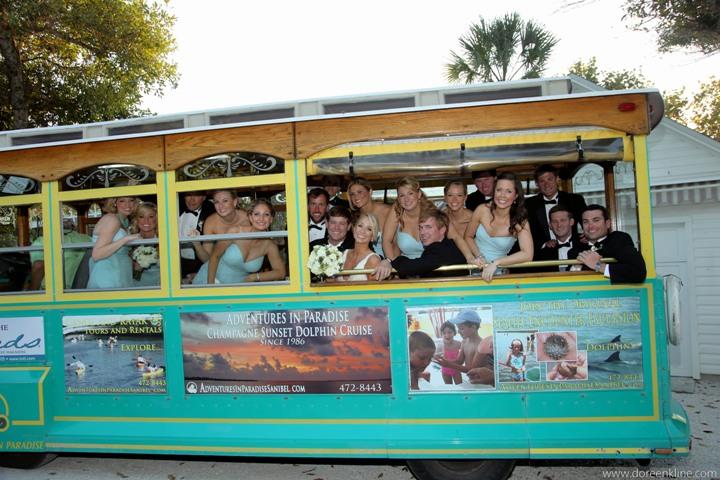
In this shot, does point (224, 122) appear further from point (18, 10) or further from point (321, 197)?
point (18, 10)

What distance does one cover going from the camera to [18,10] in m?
10.9

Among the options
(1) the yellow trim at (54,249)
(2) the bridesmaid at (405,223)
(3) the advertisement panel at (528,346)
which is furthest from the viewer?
(1) the yellow trim at (54,249)

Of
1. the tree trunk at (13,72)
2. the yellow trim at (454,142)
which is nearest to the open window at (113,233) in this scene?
the yellow trim at (454,142)

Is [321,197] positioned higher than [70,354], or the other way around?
[321,197]

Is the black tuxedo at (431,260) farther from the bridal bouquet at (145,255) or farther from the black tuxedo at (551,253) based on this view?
the bridal bouquet at (145,255)

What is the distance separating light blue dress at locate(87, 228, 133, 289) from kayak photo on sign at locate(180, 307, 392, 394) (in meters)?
0.74

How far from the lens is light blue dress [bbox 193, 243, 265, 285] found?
14.1 ft

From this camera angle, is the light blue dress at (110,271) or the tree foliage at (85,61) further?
the tree foliage at (85,61)

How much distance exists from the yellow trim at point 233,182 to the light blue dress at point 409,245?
3.51 ft

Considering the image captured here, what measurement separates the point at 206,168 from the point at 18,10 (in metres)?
9.72

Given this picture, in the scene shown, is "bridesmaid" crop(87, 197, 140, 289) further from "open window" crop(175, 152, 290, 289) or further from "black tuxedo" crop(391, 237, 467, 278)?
"black tuxedo" crop(391, 237, 467, 278)

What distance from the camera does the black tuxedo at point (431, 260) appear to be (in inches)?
155

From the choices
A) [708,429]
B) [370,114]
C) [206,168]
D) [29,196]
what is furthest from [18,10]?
[708,429]

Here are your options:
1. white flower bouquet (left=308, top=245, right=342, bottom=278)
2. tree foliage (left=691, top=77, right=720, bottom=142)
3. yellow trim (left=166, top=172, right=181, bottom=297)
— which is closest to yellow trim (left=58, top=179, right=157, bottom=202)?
yellow trim (left=166, top=172, right=181, bottom=297)
